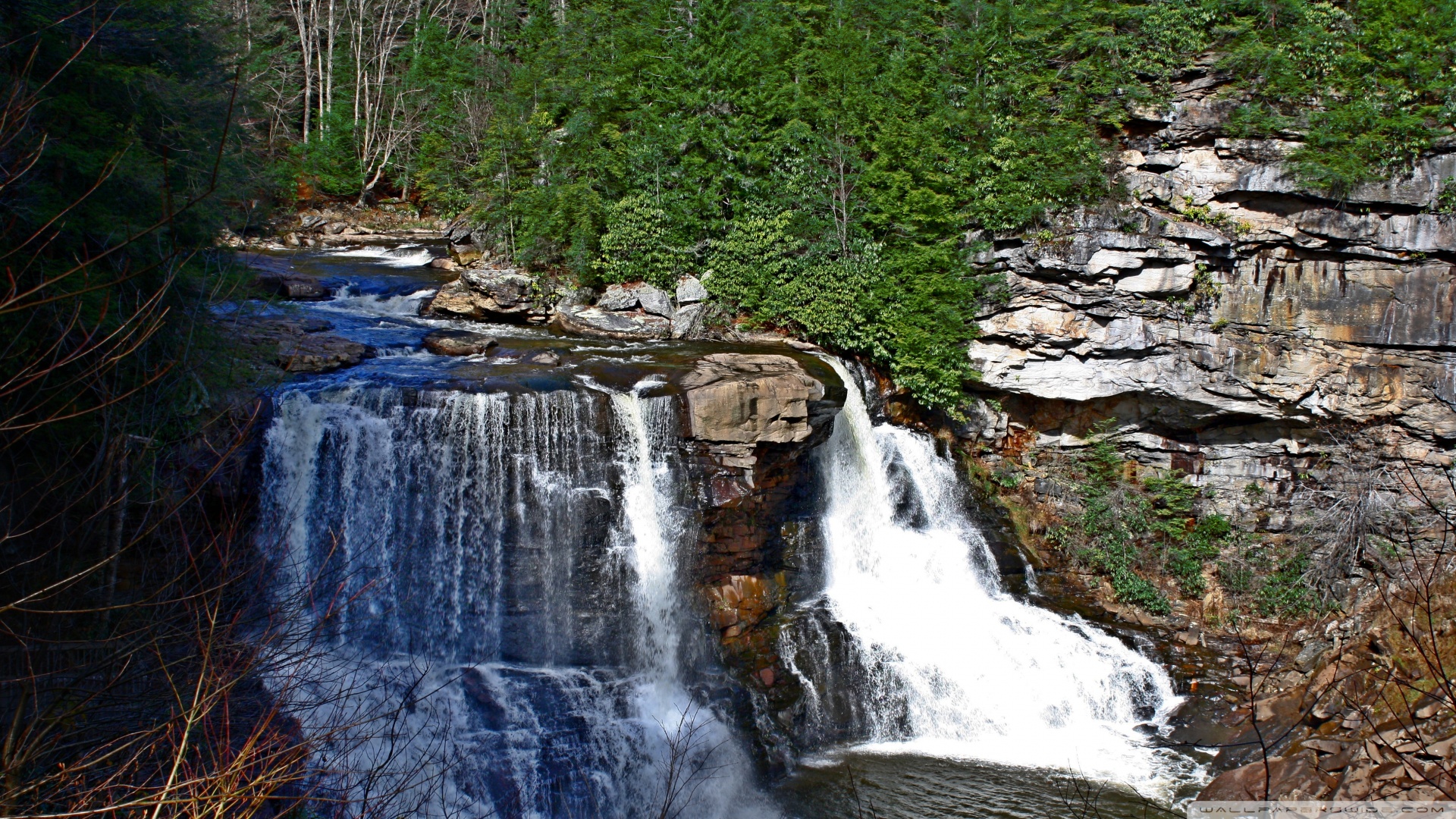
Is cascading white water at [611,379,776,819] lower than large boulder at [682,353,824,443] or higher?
lower

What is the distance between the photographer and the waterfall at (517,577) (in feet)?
31.6

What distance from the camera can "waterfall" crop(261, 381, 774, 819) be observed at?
964 cm

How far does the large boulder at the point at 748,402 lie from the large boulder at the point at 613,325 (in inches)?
112

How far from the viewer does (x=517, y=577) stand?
1092 cm

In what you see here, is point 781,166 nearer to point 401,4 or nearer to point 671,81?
point 671,81

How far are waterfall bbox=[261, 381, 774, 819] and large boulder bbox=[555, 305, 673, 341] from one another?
3.63m

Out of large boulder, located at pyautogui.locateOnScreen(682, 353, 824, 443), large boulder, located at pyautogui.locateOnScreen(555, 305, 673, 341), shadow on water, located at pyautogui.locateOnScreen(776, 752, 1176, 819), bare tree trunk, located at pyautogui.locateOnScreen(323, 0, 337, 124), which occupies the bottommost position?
shadow on water, located at pyautogui.locateOnScreen(776, 752, 1176, 819)

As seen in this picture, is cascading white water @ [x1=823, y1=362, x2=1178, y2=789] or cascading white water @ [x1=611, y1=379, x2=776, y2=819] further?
cascading white water @ [x1=823, y1=362, x2=1178, y2=789]

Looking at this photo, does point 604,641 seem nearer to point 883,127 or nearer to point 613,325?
point 613,325

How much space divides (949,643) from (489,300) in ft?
33.4

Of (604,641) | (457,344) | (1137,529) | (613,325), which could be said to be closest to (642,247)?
(613,325)

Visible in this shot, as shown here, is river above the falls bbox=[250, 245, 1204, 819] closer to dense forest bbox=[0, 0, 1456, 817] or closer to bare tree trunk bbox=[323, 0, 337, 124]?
dense forest bbox=[0, 0, 1456, 817]

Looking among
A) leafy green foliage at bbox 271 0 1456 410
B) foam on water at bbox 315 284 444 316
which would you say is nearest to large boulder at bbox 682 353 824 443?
leafy green foliage at bbox 271 0 1456 410

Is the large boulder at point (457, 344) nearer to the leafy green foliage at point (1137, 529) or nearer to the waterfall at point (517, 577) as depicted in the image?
the waterfall at point (517, 577)
